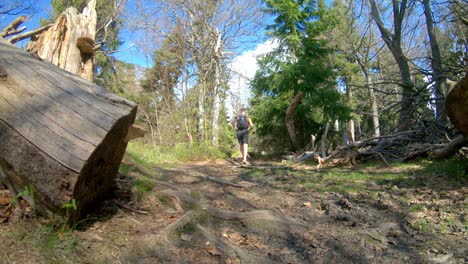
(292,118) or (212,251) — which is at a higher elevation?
(292,118)

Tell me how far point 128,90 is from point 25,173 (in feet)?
65.7

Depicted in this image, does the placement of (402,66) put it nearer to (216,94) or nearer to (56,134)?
(216,94)

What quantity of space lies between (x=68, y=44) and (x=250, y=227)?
3689mm

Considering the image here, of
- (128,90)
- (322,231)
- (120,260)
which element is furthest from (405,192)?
(128,90)

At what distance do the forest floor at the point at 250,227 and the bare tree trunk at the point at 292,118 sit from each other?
7.16 meters

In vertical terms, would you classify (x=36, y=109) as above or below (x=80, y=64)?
below

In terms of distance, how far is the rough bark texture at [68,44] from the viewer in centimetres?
472

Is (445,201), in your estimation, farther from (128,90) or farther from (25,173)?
(128,90)

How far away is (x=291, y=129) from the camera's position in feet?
41.5

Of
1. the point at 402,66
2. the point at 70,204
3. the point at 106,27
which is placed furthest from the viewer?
the point at 106,27

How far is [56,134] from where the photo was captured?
7.78 ft

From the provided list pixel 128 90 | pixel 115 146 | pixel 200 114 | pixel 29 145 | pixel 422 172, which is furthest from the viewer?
pixel 128 90

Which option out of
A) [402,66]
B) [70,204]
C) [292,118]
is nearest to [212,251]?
[70,204]

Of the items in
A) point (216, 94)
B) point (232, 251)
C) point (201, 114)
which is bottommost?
point (232, 251)
